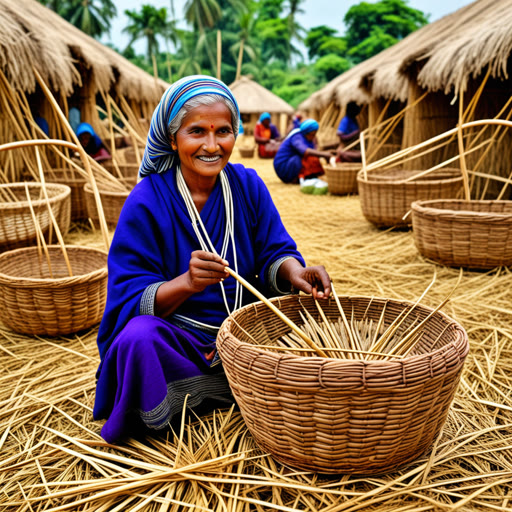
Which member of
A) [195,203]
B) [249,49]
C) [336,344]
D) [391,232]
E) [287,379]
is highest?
[249,49]

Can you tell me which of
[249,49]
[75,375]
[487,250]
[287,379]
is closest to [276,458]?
[287,379]

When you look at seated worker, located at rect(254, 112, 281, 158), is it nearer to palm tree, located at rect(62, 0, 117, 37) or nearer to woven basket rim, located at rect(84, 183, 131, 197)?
woven basket rim, located at rect(84, 183, 131, 197)

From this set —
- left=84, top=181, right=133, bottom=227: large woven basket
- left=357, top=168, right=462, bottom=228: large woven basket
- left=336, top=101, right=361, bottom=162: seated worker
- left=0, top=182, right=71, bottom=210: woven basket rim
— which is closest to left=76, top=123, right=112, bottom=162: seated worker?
left=84, top=181, right=133, bottom=227: large woven basket

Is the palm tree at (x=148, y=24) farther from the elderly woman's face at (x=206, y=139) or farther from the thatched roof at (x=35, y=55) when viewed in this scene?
the elderly woman's face at (x=206, y=139)

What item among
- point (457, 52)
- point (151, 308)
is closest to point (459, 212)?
point (151, 308)

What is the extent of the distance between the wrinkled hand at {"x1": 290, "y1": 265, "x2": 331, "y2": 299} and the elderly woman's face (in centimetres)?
40

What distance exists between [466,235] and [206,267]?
6.69 ft

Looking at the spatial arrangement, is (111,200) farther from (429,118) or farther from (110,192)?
(429,118)

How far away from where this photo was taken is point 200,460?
1.33m

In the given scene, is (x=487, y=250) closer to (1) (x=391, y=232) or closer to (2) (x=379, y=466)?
(1) (x=391, y=232)

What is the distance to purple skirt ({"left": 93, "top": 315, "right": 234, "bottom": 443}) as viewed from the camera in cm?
133

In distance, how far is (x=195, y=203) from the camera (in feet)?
5.07

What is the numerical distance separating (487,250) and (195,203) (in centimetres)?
196

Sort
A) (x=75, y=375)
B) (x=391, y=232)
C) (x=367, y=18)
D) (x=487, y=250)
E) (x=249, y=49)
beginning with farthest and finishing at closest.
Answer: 1. (x=249, y=49)
2. (x=367, y=18)
3. (x=391, y=232)
4. (x=487, y=250)
5. (x=75, y=375)
